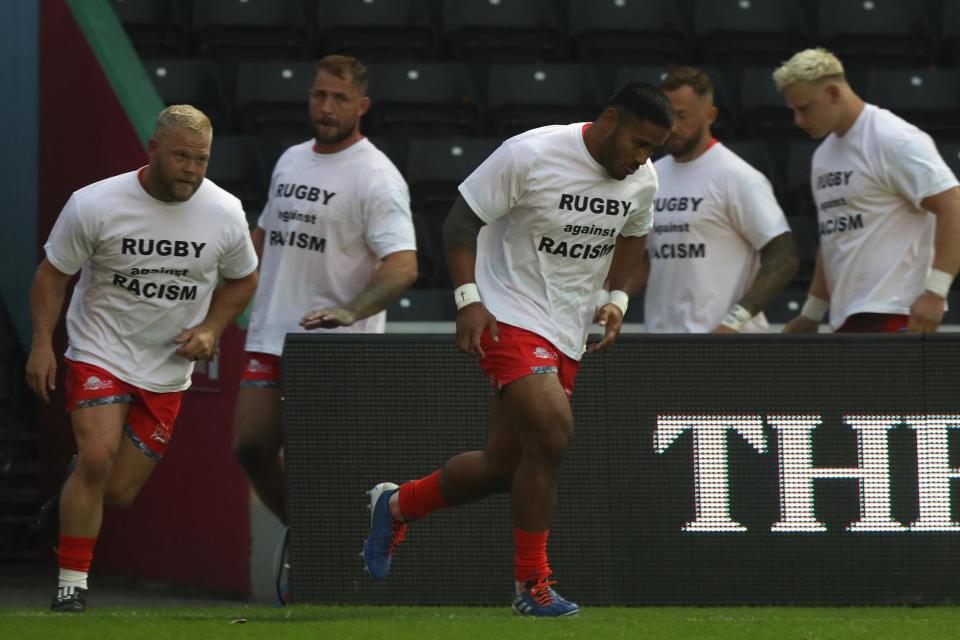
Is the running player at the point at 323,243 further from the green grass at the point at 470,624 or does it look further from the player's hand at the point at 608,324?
the player's hand at the point at 608,324

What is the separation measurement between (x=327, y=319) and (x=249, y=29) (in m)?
5.21

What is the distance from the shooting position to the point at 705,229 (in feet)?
26.3

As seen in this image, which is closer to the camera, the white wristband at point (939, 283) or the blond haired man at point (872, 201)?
the white wristband at point (939, 283)

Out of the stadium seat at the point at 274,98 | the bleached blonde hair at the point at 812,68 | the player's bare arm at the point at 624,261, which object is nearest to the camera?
the player's bare arm at the point at 624,261

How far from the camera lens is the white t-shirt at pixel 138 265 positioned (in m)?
6.72

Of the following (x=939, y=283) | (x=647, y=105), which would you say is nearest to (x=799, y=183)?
(x=939, y=283)

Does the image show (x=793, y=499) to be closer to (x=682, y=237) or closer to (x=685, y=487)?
(x=685, y=487)

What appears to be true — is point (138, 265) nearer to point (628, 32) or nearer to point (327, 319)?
point (327, 319)

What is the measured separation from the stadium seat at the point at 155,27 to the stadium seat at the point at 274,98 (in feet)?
2.86

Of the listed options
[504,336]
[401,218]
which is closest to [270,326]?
[401,218]

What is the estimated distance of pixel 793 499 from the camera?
6.99 meters

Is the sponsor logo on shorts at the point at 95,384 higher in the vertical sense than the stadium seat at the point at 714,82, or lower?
lower

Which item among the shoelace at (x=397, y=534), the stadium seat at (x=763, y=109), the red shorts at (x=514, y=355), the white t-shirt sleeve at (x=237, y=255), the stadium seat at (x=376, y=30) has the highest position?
the stadium seat at (x=376, y=30)

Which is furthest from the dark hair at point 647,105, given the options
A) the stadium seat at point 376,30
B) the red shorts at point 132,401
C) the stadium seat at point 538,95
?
the stadium seat at point 376,30
